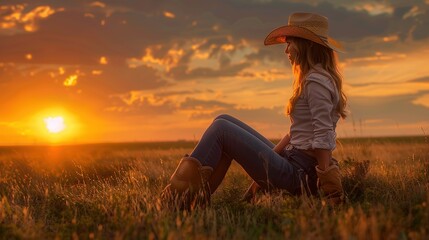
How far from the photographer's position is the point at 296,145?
5.60 m

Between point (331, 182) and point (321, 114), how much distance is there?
27.8 inches

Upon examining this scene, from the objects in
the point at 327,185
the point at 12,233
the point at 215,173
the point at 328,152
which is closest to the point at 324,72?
the point at 328,152

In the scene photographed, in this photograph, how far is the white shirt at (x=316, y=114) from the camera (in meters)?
5.13

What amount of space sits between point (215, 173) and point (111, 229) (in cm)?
145

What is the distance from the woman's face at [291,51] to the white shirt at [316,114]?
346 mm

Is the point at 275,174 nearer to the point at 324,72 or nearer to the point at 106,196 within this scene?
the point at 324,72

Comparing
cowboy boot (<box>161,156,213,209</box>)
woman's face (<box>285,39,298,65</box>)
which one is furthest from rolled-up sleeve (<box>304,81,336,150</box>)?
cowboy boot (<box>161,156,213,209</box>)

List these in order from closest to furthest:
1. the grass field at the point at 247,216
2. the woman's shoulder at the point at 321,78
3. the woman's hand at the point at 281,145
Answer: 1. the grass field at the point at 247,216
2. the woman's shoulder at the point at 321,78
3. the woman's hand at the point at 281,145

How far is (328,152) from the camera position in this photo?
522 centimetres

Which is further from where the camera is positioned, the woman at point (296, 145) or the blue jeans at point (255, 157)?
the blue jeans at point (255, 157)

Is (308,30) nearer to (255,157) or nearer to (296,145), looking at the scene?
(296,145)

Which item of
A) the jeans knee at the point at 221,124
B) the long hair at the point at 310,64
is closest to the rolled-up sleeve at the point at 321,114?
the long hair at the point at 310,64

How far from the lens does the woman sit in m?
5.30

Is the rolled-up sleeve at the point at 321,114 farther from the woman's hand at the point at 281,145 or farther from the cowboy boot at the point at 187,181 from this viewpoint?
the cowboy boot at the point at 187,181
